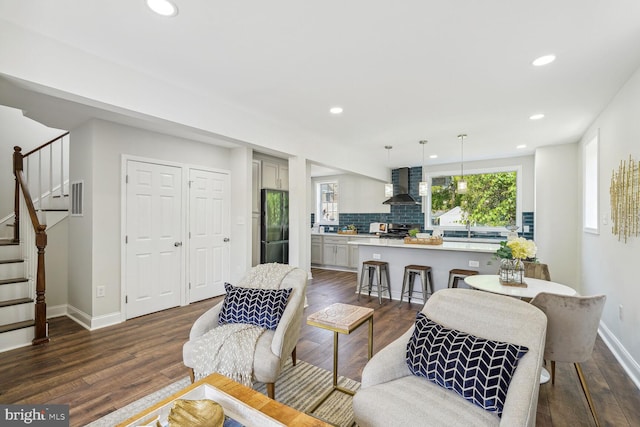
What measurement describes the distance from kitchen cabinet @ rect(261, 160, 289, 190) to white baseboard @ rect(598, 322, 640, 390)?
Result: 492 centimetres

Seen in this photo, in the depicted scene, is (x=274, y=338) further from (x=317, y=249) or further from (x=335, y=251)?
(x=317, y=249)

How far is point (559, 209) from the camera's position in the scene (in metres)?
5.21

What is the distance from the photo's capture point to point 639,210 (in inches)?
95.7

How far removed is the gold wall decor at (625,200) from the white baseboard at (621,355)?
1006 millimetres

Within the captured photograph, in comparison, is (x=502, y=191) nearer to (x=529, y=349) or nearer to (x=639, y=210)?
(x=639, y=210)

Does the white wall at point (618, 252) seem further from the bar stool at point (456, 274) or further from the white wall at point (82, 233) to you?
the white wall at point (82, 233)

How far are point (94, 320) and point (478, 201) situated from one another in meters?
7.09

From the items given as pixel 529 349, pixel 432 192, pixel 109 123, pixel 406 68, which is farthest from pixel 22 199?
pixel 432 192

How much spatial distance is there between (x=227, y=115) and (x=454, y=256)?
3.66 metres

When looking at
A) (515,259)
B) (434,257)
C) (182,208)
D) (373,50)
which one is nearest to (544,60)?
(373,50)

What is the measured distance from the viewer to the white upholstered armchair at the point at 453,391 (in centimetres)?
128

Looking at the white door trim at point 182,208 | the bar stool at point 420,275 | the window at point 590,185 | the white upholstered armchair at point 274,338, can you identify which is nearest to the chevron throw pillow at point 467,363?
the white upholstered armchair at point 274,338

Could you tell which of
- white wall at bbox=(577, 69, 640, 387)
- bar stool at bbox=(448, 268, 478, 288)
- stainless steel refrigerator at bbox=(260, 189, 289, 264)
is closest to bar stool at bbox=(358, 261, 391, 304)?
bar stool at bbox=(448, 268, 478, 288)

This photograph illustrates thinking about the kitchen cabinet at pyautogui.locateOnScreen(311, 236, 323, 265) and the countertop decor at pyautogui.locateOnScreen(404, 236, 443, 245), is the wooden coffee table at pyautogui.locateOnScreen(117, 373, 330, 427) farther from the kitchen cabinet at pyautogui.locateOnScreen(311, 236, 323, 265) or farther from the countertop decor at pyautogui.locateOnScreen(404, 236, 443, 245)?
the kitchen cabinet at pyautogui.locateOnScreen(311, 236, 323, 265)
